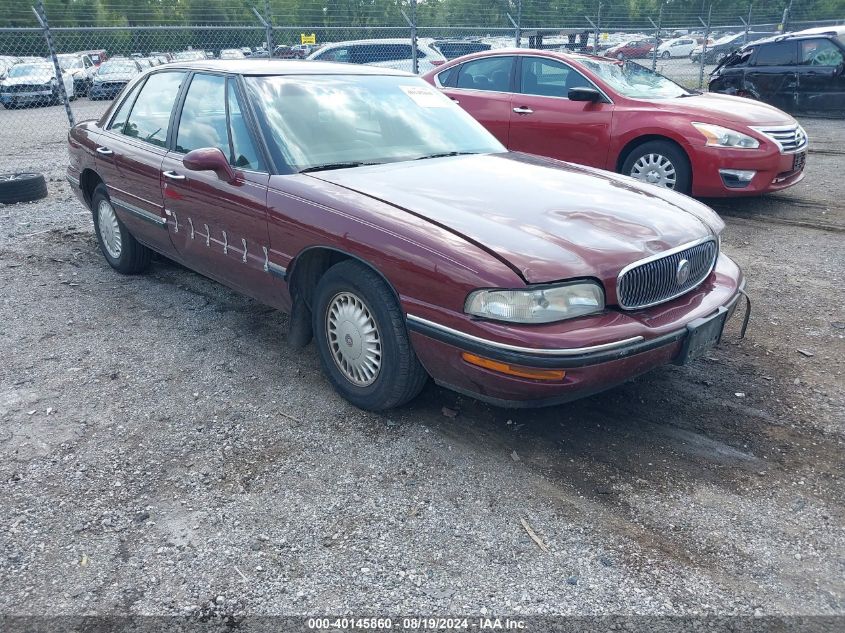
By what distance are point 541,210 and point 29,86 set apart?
67.4 ft

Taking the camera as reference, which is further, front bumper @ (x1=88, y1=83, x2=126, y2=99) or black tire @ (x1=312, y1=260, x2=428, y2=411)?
front bumper @ (x1=88, y1=83, x2=126, y2=99)

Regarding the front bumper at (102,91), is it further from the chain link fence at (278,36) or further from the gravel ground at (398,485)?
the gravel ground at (398,485)

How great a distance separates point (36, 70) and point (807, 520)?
23.1 metres

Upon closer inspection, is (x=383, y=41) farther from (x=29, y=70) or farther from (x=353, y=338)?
(x=353, y=338)

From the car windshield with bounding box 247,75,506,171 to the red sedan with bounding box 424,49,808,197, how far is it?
309cm

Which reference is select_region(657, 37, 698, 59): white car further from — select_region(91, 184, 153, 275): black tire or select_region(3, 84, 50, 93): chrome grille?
select_region(91, 184, 153, 275): black tire

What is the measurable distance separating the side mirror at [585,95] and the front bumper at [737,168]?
1.15 meters

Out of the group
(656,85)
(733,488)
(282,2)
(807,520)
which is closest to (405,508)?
(733,488)

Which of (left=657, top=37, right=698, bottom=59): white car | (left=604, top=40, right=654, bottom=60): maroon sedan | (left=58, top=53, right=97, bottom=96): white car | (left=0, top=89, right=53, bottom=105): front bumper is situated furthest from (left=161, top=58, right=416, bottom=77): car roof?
(left=657, top=37, right=698, bottom=59): white car

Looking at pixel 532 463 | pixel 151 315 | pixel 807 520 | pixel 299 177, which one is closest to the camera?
pixel 807 520

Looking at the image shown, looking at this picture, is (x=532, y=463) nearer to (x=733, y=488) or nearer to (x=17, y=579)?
(x=733, y=488)

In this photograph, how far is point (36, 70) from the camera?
20.2m

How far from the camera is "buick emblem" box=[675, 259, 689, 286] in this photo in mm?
3131

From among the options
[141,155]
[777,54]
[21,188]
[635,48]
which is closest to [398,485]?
[141,155]
